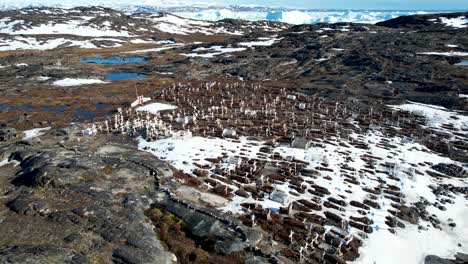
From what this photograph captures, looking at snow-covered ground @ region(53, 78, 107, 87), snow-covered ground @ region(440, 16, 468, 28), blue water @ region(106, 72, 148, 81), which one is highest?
snow-covered ground @ region(440, 16, 468, 28)

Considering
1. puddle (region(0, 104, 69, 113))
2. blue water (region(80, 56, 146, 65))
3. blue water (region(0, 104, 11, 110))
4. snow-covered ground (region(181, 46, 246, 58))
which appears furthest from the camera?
blue water (region(80, 56, 146, 65))

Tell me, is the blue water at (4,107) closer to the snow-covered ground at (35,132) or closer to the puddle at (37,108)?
the puddle at (37,108)

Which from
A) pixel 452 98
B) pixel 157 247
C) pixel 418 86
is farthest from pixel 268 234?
pixel 418 86

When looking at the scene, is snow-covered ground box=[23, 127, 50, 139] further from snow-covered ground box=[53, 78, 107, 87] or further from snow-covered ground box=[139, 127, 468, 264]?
snow-covered ground box=[53, 78, 107, 87]

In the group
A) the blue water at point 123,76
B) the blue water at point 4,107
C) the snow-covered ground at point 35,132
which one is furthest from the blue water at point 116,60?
the snow-covered ground at point 35,132

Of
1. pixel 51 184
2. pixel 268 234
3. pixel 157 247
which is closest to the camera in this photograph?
pixel 157 247

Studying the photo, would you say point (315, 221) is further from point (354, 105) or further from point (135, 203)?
point (354, 105)

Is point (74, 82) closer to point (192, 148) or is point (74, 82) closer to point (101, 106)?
point (101, 106)

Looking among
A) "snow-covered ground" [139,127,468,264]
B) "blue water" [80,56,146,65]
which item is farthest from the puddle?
"blue water" [80,56,146,65]
